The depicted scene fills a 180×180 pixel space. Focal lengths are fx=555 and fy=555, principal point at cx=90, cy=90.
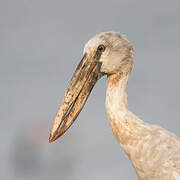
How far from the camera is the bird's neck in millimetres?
8438

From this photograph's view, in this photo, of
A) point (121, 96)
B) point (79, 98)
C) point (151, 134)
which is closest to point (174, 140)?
point (151, 134)

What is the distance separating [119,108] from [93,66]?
785 millimetres

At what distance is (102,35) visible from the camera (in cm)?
870

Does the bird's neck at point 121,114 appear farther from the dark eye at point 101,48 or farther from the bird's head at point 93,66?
the dark eye at point 101,48

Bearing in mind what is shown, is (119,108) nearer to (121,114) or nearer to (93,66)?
(121,114)

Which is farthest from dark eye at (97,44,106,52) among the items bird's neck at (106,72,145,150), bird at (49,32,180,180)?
bird's neck at (106,72,145,150)

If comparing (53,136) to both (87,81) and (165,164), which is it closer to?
(87,81)

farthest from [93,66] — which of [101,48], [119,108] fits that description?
[119,108]

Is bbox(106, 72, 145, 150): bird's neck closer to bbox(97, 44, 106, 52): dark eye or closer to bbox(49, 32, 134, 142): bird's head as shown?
bbox(49, 32, 134, 142): bird's head

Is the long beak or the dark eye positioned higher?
the dark eye

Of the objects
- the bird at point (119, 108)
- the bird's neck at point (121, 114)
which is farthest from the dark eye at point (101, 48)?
the bird's neck at point (121, 114)

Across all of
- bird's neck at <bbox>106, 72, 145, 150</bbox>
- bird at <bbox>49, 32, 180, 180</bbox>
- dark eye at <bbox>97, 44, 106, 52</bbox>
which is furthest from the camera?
dark eye at <bbox>97, 44, 106, 52</bbox>

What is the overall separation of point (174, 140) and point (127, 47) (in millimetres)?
1651

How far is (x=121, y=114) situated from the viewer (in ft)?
27.9
